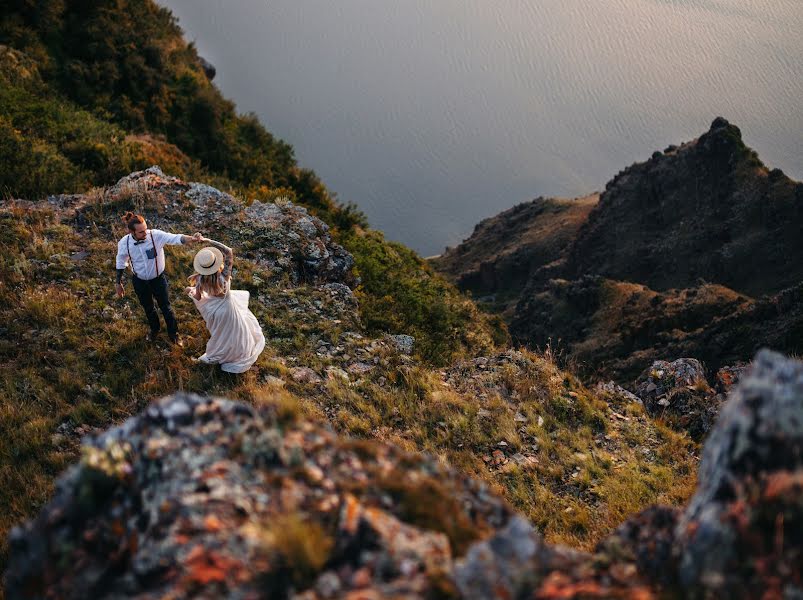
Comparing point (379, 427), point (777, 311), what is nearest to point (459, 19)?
point (777, 311)

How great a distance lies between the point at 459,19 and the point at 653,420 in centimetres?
9424

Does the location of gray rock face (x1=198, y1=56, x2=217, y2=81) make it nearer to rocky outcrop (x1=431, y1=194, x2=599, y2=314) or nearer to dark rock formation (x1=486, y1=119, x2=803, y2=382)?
dark rock formation (x1=486, y1=119, x2=803, y2=382)

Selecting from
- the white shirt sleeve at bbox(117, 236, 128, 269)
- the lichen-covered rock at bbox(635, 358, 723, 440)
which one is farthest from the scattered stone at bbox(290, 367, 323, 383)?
the lichen-covered rock at bbox(635, 358, 723, 440)

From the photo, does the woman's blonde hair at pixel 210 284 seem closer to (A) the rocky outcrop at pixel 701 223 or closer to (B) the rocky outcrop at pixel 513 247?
(A) the rocky outcrop at pixel 701 223

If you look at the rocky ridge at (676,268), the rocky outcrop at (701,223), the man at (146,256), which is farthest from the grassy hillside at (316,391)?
the rocky outcrop at (701,223)

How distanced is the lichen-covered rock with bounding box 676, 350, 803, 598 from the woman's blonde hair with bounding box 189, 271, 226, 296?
6916 millimetres

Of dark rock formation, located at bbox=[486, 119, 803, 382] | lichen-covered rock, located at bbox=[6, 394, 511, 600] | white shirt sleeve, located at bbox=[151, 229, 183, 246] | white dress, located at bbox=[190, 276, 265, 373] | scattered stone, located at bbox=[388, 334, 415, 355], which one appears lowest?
lichen-covered rock, located at bbox=[6, 394, 511, 600]

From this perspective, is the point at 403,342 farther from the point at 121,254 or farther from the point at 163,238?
the point at 121,254

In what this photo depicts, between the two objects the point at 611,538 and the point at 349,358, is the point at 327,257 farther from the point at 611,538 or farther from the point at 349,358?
the point at 611,538

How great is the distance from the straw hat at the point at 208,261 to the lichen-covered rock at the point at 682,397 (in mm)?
9577

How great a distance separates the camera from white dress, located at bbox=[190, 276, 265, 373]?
8.27m

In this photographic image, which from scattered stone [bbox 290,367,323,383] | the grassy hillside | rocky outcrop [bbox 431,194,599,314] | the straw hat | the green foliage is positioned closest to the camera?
the grassy hillside

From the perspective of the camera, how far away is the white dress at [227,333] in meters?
8.27

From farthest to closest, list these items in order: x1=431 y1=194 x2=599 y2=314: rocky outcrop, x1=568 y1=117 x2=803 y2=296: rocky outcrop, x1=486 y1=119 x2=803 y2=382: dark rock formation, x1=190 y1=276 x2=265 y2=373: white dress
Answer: x1=431 y1=194 x2=599 y2=314: rocky outcrop → x1=568 y1=117 x2=803 y2=296: rocky outcrop → x1=486 y1=119 x2=803 y2=382: dark rock formation → x1=190 y1=276 x2=265 y2=373: white dress
